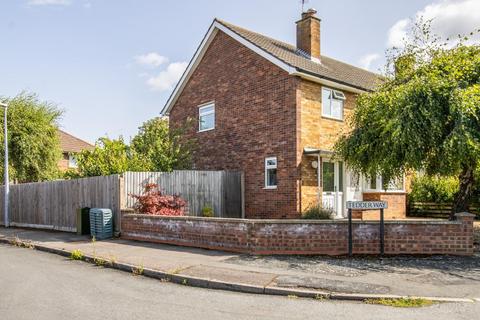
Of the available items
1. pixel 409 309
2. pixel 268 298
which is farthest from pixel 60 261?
pixel 409 309

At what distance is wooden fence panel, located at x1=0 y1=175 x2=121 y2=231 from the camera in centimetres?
1456

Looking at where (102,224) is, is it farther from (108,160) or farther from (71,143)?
(71,143)

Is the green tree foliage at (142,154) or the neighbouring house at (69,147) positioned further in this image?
the neighbouring house at (69,147)

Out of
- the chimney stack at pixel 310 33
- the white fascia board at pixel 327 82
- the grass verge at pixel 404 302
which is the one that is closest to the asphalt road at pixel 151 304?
the grass verge at pixel 404 302

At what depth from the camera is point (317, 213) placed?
568 inches

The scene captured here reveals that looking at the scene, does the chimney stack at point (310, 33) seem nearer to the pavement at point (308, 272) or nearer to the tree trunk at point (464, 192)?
the tree trunk at point (464, 192)

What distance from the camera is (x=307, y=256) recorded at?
994 cm

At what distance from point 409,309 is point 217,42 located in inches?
601

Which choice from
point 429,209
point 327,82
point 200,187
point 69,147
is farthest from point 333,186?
point 69,147

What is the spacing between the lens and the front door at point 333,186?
54.3 feet

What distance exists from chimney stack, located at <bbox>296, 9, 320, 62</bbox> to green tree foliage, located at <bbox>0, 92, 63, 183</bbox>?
16.1 meters

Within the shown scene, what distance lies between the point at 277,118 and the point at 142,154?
5484 mm

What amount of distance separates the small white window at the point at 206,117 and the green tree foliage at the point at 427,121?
8333 millimetres

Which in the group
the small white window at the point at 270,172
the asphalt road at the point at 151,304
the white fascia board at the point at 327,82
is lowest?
the asphalt road at the point at 151,304
